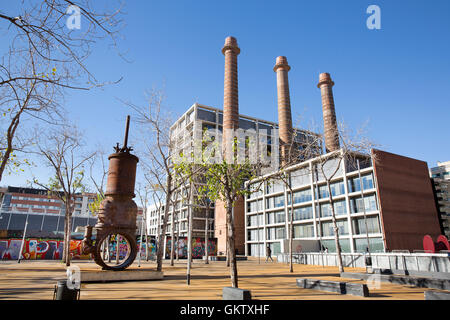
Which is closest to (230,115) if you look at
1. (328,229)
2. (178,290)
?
(328,229)

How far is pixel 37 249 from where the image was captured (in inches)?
1273

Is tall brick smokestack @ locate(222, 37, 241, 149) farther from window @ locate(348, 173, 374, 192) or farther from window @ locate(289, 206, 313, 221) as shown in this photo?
window @ locate(348, 173, 374, 192)

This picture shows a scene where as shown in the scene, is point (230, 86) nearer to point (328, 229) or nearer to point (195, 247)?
point (195, 247)

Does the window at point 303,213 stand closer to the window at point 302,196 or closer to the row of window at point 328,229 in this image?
the row of window at point 328,229

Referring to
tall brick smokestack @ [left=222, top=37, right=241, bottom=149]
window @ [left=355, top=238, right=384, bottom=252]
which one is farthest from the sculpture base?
tall brick smokestack @ [left=222, top=37, right=241, bottom=149]

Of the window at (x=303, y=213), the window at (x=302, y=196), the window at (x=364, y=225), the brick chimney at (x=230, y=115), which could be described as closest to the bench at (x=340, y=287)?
the window at (x=364, y=225)

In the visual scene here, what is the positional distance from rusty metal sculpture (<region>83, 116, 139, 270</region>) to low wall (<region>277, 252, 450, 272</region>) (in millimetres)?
17205

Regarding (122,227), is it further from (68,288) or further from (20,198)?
(20,198)

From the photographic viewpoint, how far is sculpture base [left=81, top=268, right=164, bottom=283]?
1064cm

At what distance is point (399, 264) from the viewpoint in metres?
18.9

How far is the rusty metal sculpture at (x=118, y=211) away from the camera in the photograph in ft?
36.2

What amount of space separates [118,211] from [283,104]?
46695mm

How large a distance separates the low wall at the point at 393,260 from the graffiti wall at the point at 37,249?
26216mm
